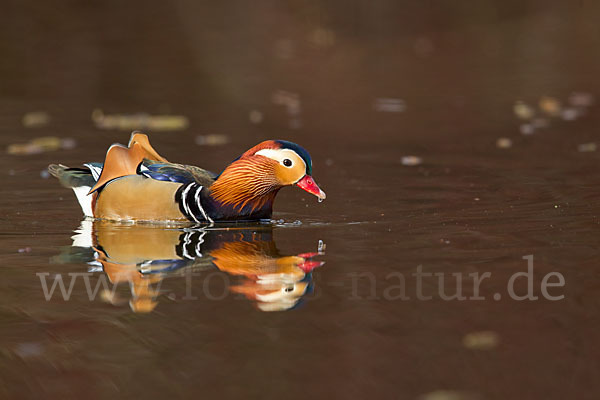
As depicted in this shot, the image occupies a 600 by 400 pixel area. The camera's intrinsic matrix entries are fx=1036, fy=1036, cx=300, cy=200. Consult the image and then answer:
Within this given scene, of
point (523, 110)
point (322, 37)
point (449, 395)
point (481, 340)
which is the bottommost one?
point (449, 395)

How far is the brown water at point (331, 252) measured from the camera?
4176 millimetres

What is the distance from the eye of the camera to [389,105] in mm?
13594

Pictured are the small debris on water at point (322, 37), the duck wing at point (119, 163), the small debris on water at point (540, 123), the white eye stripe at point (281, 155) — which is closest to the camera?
the white eye stripe at point (281, 155)

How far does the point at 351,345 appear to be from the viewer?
446cm

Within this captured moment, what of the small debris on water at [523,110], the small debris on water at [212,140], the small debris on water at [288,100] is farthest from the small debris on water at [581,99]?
the small debris on water at [212,140]

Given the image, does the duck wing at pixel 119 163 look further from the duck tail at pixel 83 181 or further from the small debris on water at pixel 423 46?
the small debris on water at pixel 423 46

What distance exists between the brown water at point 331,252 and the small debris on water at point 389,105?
0.08 metres

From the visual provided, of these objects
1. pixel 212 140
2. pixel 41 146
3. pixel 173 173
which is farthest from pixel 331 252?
pixel 41 146

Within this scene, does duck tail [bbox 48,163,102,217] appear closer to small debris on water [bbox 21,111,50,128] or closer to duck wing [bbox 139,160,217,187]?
duck wing [bbox 139,160,217,187]

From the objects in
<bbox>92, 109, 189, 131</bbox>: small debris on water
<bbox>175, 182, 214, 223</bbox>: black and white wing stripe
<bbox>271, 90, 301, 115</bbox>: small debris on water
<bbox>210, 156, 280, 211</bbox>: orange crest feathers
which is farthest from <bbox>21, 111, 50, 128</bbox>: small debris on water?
<bbox>210, 156, 280, 211</bbox>: orange crest feathers

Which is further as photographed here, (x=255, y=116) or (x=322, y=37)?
(x=322, y=37)

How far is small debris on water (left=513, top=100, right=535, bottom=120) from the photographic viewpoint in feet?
40.7

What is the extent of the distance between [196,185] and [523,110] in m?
6.68

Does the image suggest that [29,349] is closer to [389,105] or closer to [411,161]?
[411,161]
